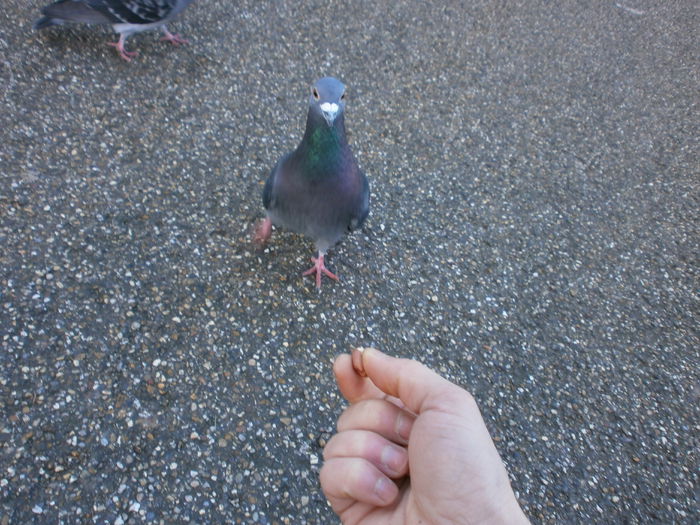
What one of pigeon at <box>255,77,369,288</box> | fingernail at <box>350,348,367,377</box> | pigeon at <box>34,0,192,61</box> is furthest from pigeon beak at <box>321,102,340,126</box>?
pigeon at <box>34,0,192,61</box>

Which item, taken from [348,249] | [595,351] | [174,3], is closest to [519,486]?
[595,351]

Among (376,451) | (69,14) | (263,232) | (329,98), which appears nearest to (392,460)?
(376,451)

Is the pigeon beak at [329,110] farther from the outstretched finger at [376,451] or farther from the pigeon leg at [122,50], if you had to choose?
the pigeon leg at [122,50]

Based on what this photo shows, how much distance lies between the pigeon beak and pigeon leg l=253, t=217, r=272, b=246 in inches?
33.0

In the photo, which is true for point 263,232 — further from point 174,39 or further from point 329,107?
point 174,39

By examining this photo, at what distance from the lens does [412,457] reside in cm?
137

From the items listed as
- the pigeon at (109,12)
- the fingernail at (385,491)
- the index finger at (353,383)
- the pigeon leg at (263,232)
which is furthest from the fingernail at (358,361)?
the pigeon at (109,12)

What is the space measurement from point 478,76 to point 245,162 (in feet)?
7.88

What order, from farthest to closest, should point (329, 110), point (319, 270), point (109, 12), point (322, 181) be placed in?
point (109, 12), point (319, 270), point (322, 181), point (329, 110)

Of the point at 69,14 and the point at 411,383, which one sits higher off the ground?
the point at 411,383

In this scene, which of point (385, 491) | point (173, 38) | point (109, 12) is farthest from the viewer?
point (173, 38)

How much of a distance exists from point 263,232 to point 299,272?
31 cm

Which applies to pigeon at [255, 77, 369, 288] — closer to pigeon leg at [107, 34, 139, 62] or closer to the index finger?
the index finger

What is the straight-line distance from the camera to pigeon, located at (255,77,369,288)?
2143mm
